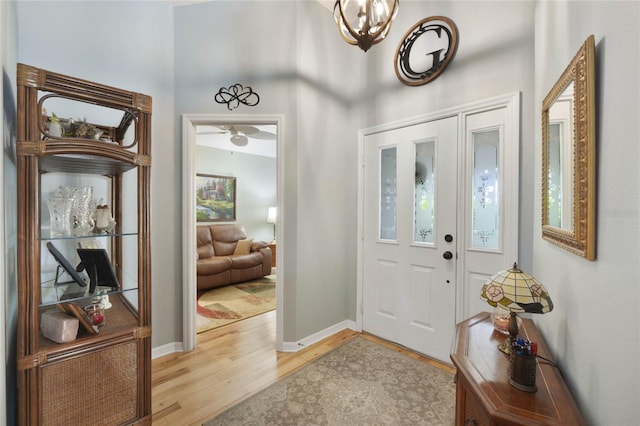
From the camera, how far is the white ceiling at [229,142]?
16.3 feet

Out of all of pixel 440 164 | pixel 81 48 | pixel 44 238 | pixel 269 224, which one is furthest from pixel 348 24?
pixel 269 224

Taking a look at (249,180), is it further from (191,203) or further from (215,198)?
(191,203)

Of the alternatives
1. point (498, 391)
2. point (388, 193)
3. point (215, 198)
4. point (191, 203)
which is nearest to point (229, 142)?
point (215, 198)

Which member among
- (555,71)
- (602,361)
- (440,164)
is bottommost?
(602,361)

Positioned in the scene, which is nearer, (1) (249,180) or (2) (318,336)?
(2) (318,336)

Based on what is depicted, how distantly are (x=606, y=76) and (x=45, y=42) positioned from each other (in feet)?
10.0

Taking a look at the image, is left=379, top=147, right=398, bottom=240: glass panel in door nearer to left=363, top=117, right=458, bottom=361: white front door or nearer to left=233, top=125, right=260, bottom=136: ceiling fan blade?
left=363, top=117, right=458, bottom=361: white front door

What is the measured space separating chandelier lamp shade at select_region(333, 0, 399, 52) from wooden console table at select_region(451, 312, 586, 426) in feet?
5.37

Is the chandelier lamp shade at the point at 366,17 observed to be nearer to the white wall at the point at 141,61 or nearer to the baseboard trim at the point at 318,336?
the white wall at the point at 141,61

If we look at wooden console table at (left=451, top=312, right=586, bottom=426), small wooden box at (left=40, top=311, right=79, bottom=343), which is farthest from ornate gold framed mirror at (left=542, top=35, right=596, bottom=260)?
small wooden box at (left=40, top=311, right=79, bottom=343)

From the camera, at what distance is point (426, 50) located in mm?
2553

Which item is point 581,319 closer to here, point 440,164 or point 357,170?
point 440,164

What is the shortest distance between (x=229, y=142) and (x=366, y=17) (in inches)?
192

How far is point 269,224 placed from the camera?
280 inches
